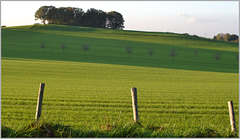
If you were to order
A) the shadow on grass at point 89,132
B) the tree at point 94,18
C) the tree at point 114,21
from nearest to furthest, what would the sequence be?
the shadow on grass at point 89,132 → the tree at point 94,18 → the tree at point 114,21

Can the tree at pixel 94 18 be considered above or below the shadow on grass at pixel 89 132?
above

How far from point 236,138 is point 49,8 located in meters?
137

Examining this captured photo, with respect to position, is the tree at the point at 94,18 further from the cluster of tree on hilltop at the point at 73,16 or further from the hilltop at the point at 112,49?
the hilltop at the point at 112,49

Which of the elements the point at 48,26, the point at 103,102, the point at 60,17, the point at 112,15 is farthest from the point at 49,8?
the point at 103,102

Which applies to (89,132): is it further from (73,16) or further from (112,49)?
(73,16)

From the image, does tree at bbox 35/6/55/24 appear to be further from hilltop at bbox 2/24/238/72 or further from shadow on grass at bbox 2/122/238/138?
shadow on grass at bbox 2/122/238/138

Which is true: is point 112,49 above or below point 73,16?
below

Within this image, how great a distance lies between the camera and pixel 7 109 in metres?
11.0

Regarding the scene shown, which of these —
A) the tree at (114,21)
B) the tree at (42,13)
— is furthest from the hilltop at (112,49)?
the tree at (114,21)

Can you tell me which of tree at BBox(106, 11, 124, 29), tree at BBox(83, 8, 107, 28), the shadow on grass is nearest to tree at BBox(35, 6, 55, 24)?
tree at BBox(83, 8, 107, 28)

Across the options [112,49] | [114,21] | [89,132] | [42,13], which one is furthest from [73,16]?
[89,132]

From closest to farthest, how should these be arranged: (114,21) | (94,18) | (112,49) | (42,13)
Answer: (112,49), (42,13), (94,18), (114,21)

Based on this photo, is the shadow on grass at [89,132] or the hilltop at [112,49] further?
the hilltop at [112,49]

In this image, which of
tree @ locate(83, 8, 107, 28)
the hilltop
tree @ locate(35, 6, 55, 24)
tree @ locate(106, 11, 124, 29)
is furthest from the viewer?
tree @ locate(106, 11, 124, 29)
